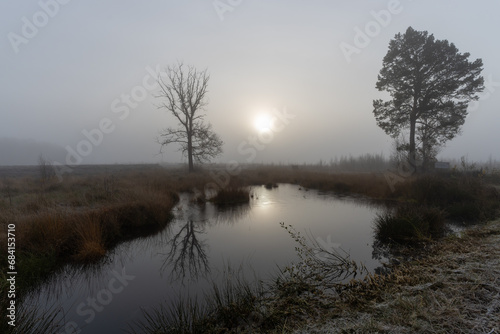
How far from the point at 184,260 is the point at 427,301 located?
4498mm

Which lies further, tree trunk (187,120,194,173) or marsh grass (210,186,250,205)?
tree trunk (187,120,194,173)

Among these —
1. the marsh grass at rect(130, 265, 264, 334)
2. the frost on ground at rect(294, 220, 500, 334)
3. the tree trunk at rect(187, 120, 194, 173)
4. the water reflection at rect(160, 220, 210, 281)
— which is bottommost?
the water reflection at rect(160, 220, 210, 281)

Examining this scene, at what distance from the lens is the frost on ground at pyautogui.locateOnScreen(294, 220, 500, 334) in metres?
2.36

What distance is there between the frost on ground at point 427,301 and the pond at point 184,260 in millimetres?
1213

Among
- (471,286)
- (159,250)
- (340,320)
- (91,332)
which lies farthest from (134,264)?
(471,286)

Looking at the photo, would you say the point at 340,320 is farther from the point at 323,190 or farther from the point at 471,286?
the point at 323,190

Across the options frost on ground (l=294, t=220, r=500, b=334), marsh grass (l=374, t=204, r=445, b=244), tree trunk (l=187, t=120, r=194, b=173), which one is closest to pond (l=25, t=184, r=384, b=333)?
marsh grass (l=374, t=204, r=445, b=244)

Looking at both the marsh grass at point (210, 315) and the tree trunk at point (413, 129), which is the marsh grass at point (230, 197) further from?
the tree trunk at point (413, 129)

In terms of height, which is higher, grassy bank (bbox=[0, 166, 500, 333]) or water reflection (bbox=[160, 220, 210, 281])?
grassy bank (bbox=[0, 166, 500, 333])

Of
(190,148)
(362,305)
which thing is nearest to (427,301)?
(362,305)

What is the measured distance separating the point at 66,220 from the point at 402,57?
69.6ft

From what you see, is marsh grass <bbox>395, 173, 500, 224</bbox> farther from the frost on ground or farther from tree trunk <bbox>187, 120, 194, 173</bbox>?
tree trunk <bbox>187, 120, 194, 173</bbox>

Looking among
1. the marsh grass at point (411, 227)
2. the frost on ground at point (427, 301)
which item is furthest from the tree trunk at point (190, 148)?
the frost on ground at point (427, 301)

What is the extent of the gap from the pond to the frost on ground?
121 centimetres
